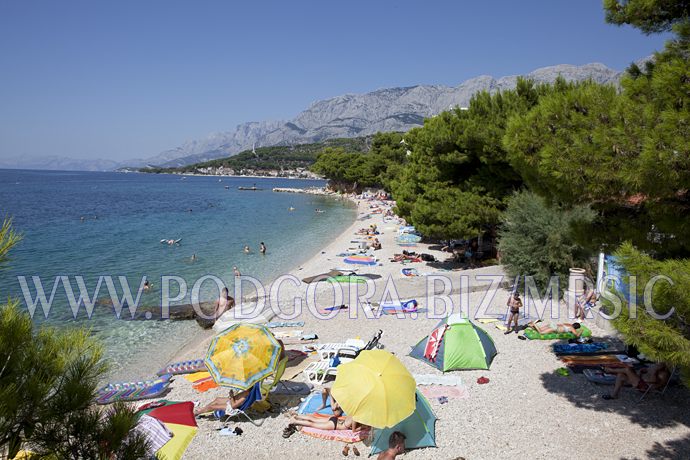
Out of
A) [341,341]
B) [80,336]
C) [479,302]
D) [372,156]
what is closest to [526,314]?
[479,302]

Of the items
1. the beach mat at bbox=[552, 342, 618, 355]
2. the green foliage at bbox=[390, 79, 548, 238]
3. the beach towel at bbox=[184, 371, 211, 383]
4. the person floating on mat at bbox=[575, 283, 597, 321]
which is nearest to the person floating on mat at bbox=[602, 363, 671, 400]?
the beach mat at bbox=[552, 342, 618, 355]

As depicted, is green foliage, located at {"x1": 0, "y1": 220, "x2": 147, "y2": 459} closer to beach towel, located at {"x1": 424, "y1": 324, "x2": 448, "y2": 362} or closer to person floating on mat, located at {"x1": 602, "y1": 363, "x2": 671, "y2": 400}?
beach towel, located at {"x1": 424, "y1": 324, "x2": 448, "y2": 362}

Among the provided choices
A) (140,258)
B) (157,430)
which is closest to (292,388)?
(157,430)

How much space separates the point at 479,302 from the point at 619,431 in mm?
6825

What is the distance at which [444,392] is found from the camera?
7973 mm

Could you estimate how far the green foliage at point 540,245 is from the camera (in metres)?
12.9

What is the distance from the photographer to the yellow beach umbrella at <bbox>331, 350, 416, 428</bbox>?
5.87 metres

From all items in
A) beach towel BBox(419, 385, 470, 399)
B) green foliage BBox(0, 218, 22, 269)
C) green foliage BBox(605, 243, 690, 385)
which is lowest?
beach towel BBox(419, 385, 470, 399)

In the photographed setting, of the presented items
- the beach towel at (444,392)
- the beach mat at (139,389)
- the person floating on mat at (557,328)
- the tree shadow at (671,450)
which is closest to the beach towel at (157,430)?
the beach mat at (139,389)

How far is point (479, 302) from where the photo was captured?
13.3 m

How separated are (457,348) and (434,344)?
50cm

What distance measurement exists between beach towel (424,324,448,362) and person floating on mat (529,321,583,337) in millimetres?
2803

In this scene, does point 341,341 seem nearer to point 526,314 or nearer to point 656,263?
point 526,314

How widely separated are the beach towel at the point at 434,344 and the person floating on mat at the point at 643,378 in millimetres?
3030
